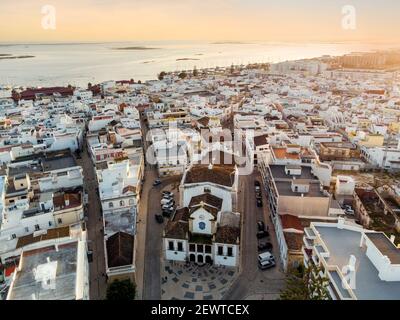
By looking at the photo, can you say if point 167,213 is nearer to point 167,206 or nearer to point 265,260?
point 167,206

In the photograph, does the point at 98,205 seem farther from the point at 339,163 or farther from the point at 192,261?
the point at 339,163

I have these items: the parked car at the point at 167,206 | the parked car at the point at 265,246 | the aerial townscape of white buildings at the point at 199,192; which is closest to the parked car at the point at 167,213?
the parked car at the point at 167,206

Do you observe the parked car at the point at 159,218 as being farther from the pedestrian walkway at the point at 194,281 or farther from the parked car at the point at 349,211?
the parked car at the point at 349,211

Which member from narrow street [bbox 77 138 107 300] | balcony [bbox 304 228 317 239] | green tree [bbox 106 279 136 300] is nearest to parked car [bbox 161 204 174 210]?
narrow street [bbox 77 138 107 300]

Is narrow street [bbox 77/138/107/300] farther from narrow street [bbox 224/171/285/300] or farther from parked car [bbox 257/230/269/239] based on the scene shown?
parked car [bbox 257/230/269/239]

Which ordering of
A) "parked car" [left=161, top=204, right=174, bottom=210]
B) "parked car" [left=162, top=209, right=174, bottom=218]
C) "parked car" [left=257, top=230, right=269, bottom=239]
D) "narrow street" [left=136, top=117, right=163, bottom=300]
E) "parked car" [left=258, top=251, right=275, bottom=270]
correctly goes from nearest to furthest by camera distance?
1. "narrow street" [left=136, top=117, right=163, bottom=300]
2. "parked car" [left=258, top=251, right=275, bottom=270]
3. "parked car" [left=257, top=230, right=269, bottom=239]
4. "parked car" [left=162, top=209, right=174, bottom=218]
5. "parked car" [left=161, top=204, right=174, bottom=210]
